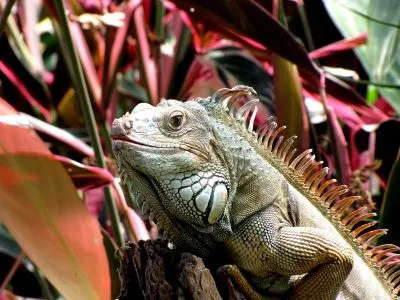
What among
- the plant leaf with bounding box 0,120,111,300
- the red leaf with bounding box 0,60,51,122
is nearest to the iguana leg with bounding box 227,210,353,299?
the plant leaf with bounding box 0,120,111,300

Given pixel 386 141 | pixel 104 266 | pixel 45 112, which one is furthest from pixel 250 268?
pixel 45 112

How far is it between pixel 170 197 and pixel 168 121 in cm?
15

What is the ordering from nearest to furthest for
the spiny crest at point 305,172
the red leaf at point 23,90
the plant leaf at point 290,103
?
the spiny crest at point 305,172 → the plant leaf at point 290,103 → the red leaf at point 23,90

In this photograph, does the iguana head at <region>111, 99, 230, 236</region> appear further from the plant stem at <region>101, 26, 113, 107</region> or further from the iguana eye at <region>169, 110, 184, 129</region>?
the plant stem at <region>101, 26, 113, 107</region>

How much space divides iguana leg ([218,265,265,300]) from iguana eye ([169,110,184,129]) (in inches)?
11.6

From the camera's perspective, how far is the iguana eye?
59.9 inches

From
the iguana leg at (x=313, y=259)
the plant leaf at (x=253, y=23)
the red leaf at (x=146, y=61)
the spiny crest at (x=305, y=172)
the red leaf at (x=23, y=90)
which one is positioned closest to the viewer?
the iguana leg at (x=313, y=259)

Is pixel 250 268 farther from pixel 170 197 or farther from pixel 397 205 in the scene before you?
pixel 397 205

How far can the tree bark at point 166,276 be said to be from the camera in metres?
1.45

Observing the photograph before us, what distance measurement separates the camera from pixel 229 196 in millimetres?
1544

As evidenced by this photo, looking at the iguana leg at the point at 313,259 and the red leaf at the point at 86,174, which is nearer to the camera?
the iguana leg at the point at 313,259

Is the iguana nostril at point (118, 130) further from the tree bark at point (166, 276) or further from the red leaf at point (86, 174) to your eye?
the red leaf at point (86, 174)

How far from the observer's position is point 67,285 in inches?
56.7

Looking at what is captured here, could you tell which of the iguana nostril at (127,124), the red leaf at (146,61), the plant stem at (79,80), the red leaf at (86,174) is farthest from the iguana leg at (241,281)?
the red leaf at (146,61)
